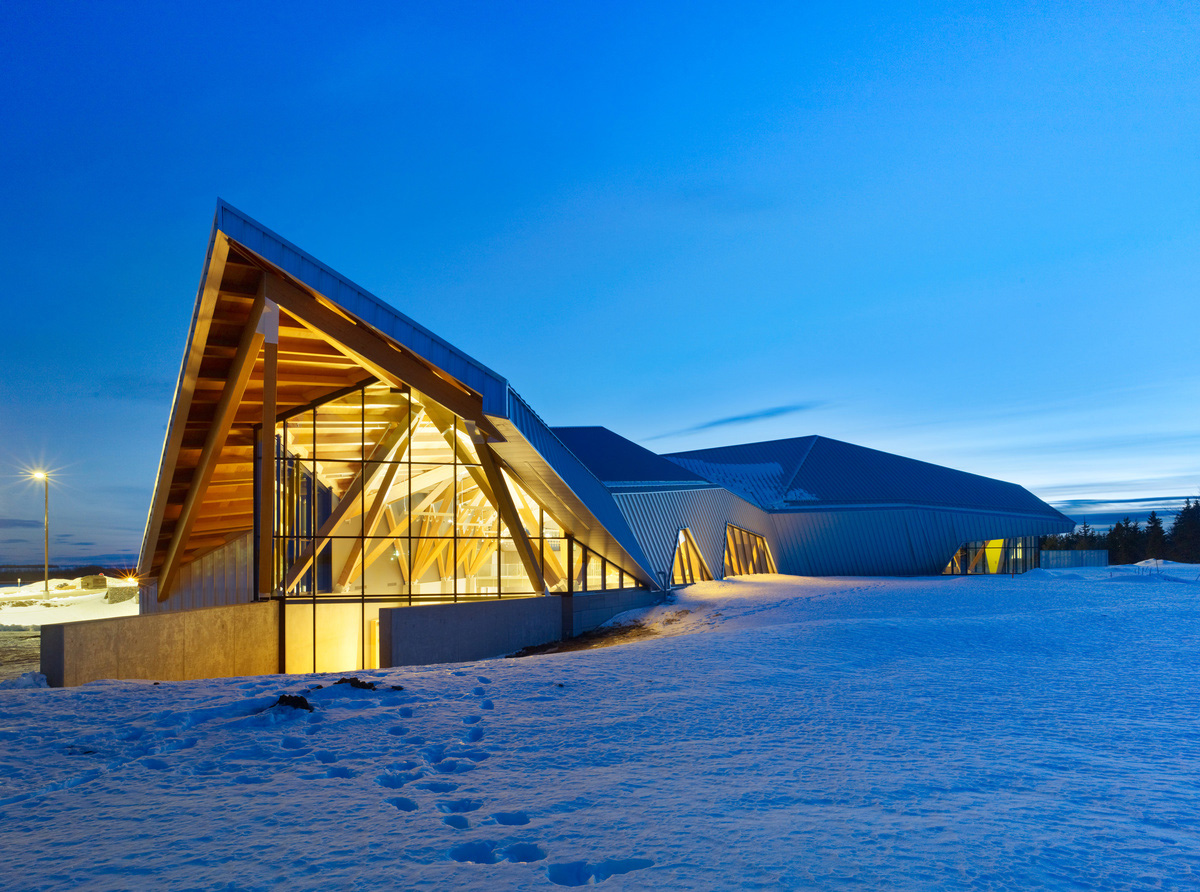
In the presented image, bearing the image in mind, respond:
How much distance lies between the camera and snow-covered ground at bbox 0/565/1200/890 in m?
3.48

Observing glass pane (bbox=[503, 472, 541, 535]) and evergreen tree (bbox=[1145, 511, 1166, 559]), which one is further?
evergreen tree (bbox=[1145, 511, 1166, 559])

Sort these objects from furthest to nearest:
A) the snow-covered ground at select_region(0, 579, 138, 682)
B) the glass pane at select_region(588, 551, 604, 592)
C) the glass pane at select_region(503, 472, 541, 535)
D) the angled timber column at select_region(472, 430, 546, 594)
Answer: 1. the glass pane at select_region(588, 551, 604, 592)
2. the glass pane at select_region(503, 472, 541, 535)
3. the angled timber column at select_region(472, 430, 546, 594)
4. the snow-covered ground at select_region(0, 579, 138, 682)

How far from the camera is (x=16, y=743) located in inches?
217

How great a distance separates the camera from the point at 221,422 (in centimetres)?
1694

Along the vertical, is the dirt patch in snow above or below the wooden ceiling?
below

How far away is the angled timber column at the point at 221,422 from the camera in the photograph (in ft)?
50.2

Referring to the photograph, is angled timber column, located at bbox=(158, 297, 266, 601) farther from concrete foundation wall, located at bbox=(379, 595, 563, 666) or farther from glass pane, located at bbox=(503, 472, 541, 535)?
glass pane, located at bbox=(503, 472, 541, 535)

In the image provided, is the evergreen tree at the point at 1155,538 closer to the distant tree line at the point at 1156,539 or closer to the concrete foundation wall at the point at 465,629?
the distant tree line at the point at 1156,539

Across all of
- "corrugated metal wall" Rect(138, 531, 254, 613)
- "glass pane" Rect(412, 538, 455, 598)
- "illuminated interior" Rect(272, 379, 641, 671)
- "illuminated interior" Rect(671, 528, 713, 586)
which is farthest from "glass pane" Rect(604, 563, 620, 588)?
"corrugated metal wall" Rect(138, 531, 254, 613)

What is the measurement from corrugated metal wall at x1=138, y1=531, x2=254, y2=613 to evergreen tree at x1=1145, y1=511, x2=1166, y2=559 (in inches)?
3650

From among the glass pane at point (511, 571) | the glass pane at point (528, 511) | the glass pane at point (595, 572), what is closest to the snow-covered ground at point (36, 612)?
the glass pane at point (511, 571)

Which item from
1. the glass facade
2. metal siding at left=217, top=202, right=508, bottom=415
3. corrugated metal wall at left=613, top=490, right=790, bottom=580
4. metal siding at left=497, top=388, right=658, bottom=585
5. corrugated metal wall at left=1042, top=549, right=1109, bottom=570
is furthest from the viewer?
corrugated metal wall at left=1042, top=549, right=1109, bottom=570

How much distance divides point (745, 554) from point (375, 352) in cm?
1974

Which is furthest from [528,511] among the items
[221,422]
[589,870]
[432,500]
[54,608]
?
[54,608]
